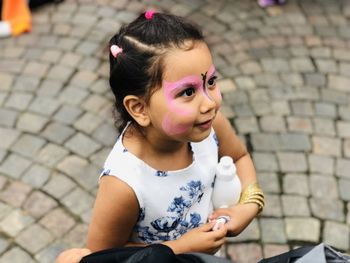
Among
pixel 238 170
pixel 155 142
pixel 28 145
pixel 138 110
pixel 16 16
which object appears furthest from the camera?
pixel 16 16

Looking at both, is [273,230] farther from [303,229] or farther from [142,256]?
[142,256]

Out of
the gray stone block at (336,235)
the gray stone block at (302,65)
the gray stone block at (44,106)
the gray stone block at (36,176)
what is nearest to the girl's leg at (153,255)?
the gray stone block at (336,235)

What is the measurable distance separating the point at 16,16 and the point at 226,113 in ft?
9.01

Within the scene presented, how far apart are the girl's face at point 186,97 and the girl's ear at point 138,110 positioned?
0.04m

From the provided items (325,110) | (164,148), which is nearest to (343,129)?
(325,110)

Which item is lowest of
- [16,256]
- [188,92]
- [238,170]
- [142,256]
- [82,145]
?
[16,256]

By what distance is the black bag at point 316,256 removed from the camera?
1.56 metres

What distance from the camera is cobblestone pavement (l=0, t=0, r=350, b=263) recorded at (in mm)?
3561

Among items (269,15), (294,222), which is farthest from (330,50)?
(294,222)

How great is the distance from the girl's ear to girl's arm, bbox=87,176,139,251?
0.84 ft

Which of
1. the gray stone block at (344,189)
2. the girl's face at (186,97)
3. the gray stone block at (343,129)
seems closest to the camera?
the girl's face at (186,97)

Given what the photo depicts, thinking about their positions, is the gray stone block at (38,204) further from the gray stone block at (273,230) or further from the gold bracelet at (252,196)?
the gold bracelet at (252,196)

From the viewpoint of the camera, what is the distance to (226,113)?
439 cm

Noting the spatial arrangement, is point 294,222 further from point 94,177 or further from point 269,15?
point 269,15
